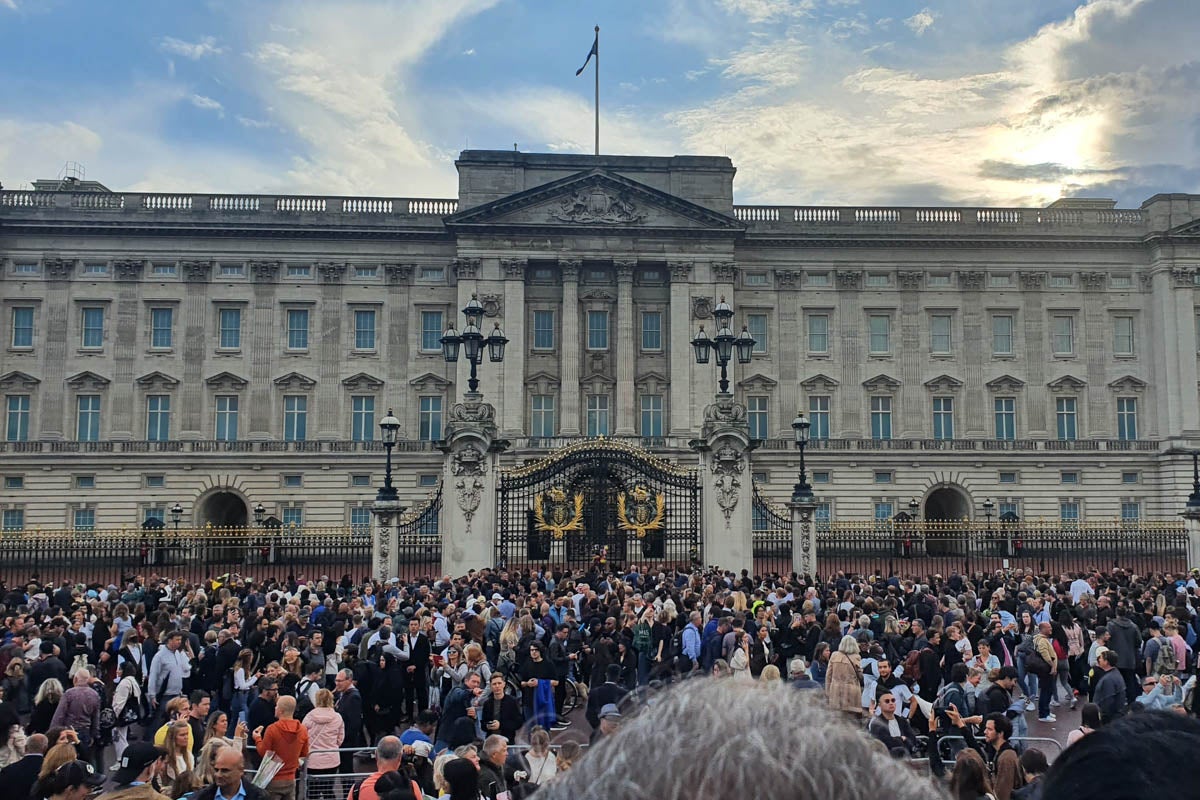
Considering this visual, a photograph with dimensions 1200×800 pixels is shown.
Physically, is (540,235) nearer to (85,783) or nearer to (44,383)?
(44,383)

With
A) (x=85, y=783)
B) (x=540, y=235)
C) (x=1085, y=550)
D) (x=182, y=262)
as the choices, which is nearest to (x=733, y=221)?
(x=540, y=235)

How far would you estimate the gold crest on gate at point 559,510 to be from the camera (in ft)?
97.2

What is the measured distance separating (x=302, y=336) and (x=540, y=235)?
14.1 meters

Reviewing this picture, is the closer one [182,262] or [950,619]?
[950,619]

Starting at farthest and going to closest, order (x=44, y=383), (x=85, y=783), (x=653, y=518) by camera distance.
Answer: (x=44, y=383), (x=653, y=518), (x=85, y=783)

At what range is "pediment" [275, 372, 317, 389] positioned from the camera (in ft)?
171

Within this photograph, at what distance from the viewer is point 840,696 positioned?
10.8 m

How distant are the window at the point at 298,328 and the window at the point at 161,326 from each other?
6144mm

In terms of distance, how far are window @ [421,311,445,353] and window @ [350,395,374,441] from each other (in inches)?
166

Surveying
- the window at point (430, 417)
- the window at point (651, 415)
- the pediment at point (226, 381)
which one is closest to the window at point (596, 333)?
the window at point (651, 415)

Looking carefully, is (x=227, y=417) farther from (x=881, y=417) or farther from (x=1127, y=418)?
(x=1127, y=418)

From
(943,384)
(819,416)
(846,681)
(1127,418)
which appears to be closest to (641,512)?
(846,681)

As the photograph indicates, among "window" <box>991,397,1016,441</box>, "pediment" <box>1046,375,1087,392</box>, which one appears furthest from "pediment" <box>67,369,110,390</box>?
"pediment" <box>1046,375,1087,392</box>

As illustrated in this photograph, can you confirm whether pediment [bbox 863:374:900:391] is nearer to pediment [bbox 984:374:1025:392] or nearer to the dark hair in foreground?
pediment [bbox 984:374:1025:392]
